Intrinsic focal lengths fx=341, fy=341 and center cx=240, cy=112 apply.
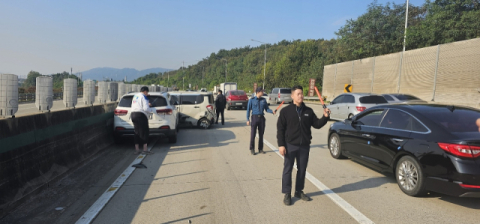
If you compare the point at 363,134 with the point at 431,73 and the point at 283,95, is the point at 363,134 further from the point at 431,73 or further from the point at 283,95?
the point at 283,95

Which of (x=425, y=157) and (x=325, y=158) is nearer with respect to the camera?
(x=425, y=157)

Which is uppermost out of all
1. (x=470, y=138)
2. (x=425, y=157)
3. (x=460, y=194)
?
(x=470, y=138)

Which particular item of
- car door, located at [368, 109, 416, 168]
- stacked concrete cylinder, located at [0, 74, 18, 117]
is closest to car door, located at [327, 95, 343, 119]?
car door, located at [368, 109, 416, 168]

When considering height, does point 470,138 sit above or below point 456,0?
below

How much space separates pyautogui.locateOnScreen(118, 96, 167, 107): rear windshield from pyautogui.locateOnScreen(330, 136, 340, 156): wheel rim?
521cm

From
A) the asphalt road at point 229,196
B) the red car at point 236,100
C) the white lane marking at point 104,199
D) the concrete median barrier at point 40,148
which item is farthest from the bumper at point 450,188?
the red car at point 236,100

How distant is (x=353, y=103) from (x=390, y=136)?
9310mm

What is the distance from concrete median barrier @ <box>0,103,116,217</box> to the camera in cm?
507

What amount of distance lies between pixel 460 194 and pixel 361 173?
7.76 feet

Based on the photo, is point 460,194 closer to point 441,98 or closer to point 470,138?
point 470,138

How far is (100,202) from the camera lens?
5270mm

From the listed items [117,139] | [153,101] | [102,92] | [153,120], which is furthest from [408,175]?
[102,92]

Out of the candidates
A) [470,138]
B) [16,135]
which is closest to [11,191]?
[16,135]

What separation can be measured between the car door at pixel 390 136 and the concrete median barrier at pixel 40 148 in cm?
609
